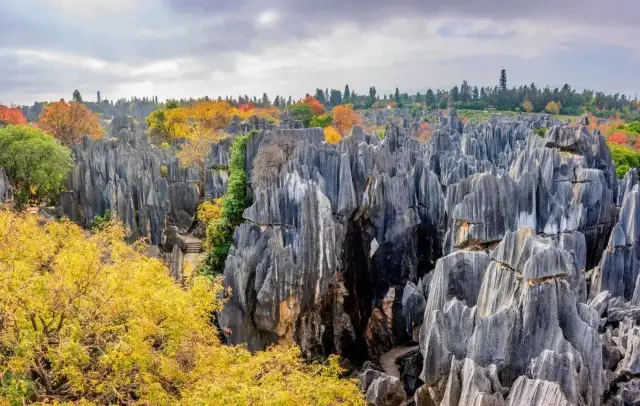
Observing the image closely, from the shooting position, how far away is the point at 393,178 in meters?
25.3

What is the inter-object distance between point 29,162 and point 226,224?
14098mm

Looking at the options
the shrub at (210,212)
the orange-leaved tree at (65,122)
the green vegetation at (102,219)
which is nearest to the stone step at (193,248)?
the shrub at (210,212)

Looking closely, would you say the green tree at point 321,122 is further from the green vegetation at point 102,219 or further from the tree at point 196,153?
the green vegetation at point 102,219

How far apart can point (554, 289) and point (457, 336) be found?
2.60 meters

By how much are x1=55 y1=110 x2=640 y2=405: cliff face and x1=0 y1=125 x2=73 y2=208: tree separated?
1649 mm

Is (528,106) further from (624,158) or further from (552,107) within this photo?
(624,158)

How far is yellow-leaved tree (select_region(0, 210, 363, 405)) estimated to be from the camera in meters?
9.82

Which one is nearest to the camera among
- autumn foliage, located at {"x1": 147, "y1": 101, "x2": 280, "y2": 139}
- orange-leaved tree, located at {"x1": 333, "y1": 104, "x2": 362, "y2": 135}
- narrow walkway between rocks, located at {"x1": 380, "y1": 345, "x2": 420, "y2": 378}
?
narrow walkway between rocks, located at {"x1": 380, "y1": 345, "x2": 420, "y2": 378}

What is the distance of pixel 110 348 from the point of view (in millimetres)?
10258

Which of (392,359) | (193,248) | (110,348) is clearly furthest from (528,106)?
(110,348)

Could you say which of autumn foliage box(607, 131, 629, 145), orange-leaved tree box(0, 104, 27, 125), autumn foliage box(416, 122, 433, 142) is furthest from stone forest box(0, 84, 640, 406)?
autumn foliage box(416, 122, 433, 142)

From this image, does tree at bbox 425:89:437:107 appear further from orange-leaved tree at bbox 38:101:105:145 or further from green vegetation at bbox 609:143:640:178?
orange-leaved tree at bbox 38:101:105:145

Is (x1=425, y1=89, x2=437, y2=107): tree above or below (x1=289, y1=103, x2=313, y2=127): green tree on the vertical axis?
above

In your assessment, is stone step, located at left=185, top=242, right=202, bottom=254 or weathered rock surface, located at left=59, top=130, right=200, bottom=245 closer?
stone step, located at left=185, top=242, right=202, bottom=254
